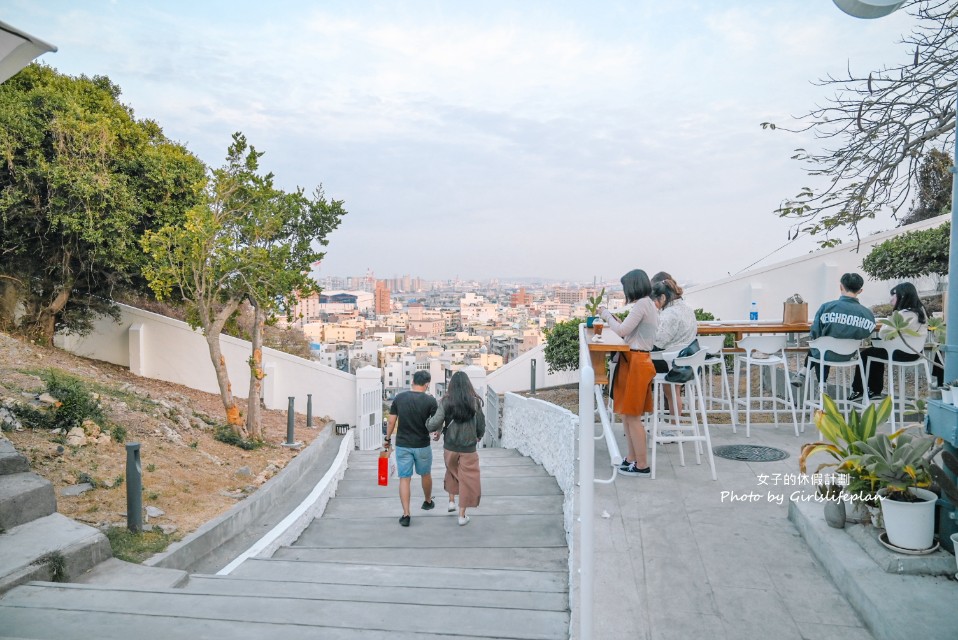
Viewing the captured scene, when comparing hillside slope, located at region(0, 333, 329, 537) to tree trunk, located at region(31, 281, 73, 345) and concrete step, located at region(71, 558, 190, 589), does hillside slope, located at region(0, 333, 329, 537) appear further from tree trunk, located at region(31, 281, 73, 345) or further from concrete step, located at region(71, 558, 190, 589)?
concrete step, located at region(71, 558, 190, 589)

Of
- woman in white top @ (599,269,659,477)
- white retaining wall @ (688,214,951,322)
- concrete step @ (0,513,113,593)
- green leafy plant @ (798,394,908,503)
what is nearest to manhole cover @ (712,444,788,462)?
woman in white top @ (599,269,659,477)

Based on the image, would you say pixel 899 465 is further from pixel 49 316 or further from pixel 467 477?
pixel 49 316

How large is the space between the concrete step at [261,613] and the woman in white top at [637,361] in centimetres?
217

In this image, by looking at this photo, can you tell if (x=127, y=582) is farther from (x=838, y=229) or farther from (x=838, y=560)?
(x=838, y=229)

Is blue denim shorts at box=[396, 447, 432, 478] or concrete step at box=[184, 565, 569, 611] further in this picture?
blue denim shorts at box=[396, 447, 432, 478]

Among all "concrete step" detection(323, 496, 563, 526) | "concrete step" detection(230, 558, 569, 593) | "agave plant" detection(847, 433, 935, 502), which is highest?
"agave plant" detection(847, 433, 935, 502)

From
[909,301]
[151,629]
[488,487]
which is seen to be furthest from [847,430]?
[488,487]

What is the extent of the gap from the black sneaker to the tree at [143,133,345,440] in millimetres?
6703

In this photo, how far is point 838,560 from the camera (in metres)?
3.14

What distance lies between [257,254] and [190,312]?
6.26 feet

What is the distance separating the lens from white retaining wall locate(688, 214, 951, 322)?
15.7m

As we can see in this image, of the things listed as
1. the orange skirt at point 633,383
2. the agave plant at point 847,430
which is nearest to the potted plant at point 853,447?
the agave plant at point 847,430

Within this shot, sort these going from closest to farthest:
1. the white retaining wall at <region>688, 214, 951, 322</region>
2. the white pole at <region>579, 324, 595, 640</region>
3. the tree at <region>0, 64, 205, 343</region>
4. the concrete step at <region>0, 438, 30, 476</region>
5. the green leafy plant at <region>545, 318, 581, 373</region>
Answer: the white pole at <region>579, 324, 595, 640</region>
the concrete step at <region>0, 438, 30, 476</region>
the tree at <region>0, 64, 205, 343</region>
the green leafy plant at <region>545, 318, 581, 373</region>
the white retaining wall at <region>688, 214, 951, 322</region>

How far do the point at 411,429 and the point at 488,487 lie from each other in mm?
1695
